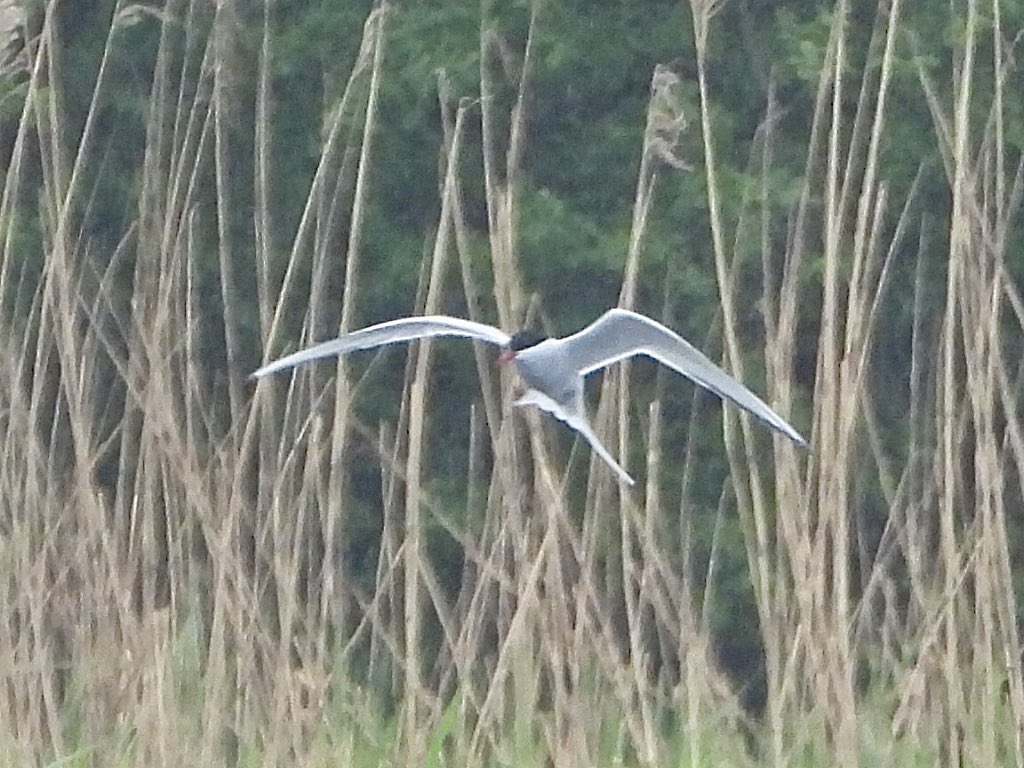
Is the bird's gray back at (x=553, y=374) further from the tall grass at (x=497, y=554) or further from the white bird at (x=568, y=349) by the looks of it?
the tall grass at (x=497, y=554)

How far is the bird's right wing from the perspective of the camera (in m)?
1.67

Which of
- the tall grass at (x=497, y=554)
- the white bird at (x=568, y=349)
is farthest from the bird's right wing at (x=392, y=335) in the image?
the tall grass at (x=497, y=554)

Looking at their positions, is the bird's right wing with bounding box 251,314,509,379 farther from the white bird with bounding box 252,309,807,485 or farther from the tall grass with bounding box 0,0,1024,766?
the tall grass with bounding box 0,0,1024,766

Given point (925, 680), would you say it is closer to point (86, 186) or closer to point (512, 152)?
point (512, 152)

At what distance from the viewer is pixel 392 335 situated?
1.76 metres

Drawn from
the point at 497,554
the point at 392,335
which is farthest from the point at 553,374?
the point at 497,554

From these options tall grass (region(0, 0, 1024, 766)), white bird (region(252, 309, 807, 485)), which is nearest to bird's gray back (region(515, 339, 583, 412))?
white bird (region(252, 309, 807, 485))

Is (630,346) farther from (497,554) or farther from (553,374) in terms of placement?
(497,554)

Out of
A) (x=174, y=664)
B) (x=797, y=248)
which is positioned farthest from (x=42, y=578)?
(x=797, y=248)

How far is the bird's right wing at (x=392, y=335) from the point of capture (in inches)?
65.6

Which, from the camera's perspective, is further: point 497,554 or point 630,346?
→ point 497,554

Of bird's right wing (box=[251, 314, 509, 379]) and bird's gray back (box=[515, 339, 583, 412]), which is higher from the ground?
bird's right wing (box=[251, 314, 509, 379])

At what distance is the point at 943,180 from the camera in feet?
19.9

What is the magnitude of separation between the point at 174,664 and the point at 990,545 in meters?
0.74
